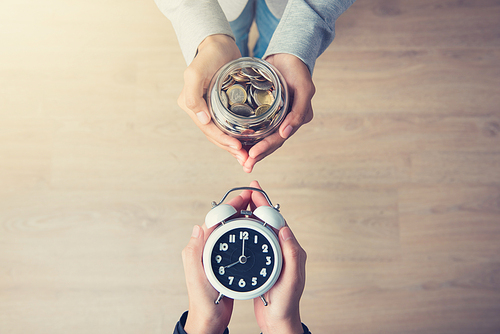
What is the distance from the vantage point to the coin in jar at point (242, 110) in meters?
0.49

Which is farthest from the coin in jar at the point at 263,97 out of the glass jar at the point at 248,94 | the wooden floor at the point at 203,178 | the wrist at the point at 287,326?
the wooden floor at the point at 203,178

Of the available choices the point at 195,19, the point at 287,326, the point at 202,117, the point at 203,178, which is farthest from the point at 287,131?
the point at 203,178

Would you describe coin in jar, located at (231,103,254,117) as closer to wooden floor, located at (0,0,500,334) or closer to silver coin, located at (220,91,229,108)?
silver coin, located at (220,91,229,108)

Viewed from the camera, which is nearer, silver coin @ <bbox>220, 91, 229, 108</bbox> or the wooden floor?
silver coin @ <bbox>220, 91, 229, 108</bbox>

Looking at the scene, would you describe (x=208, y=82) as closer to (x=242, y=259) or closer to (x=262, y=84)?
(x=262, y=84)

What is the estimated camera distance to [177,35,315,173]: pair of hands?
1.74 feet

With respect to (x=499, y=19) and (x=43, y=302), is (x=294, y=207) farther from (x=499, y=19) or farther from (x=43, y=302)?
(x=499, y=19)

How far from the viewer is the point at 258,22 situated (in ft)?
3.06

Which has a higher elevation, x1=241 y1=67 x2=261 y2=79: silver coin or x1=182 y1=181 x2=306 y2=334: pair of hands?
x1=241 y1=67 x2=261 y2=79: silver coin

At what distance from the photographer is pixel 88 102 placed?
40.8 inches

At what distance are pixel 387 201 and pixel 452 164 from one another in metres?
0.29

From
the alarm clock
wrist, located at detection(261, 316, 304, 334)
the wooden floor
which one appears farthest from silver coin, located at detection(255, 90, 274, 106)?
the wooden floor

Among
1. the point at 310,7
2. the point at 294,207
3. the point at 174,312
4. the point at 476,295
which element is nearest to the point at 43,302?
the point at 174,312

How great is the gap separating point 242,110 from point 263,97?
45 mm
